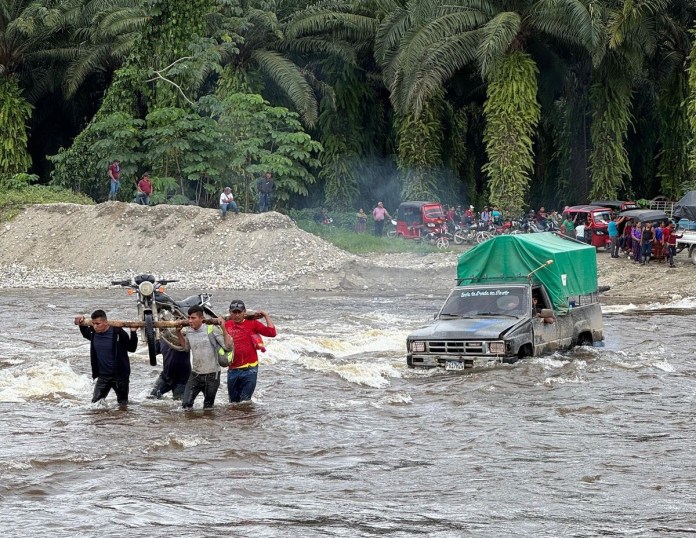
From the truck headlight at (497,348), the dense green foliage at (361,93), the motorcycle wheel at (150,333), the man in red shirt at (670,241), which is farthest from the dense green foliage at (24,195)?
the motorcycle wheel at (150,333)

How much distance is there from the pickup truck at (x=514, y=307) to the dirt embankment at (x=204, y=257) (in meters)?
14.5

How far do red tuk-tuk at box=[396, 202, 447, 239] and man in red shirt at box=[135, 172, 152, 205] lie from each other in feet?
30.9

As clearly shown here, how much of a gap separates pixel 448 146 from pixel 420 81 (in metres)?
8.95

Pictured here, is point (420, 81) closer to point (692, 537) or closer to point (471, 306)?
point (471, 306)

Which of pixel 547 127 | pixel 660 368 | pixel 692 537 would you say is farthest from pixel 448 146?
pixel 692 537

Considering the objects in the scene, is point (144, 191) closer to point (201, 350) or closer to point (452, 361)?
point (452, 361)

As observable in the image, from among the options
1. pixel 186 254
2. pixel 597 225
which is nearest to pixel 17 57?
pixel 186 254

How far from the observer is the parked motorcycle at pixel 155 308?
15.1m

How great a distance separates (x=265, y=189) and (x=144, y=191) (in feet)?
14.1

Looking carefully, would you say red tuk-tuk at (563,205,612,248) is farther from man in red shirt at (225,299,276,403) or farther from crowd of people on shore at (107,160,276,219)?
man in red shirt at (225,299,276,403)

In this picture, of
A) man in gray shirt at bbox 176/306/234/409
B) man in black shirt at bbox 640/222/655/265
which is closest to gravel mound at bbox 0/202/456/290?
man in black shirt at bbox 640/222/655/265

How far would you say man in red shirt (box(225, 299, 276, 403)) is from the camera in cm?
1466

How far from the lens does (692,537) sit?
10062 mm

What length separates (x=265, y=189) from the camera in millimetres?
43062
